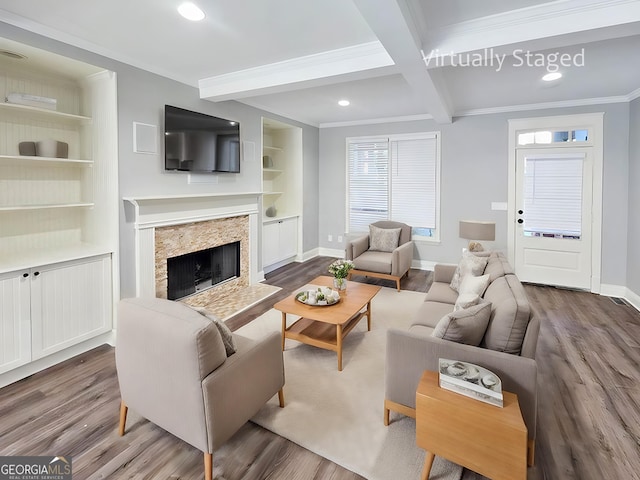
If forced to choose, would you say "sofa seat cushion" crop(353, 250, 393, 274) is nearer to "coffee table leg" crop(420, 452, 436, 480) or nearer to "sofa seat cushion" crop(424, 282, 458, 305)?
"sofa seat cushion" crop(424, 282, 458, 305)

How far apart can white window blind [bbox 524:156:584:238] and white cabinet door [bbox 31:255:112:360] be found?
17.8 ft

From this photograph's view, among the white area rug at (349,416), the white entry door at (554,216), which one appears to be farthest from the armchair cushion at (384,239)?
the white area rug at (349,416)

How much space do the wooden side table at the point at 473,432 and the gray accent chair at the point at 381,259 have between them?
10.2ft

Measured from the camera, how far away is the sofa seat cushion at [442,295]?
314 cm

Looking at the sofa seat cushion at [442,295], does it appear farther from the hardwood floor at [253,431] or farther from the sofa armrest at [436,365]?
the sofa armrest at [436,365]

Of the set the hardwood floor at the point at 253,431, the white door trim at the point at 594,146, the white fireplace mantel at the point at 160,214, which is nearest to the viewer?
the hardwood floor at the point at 253,431

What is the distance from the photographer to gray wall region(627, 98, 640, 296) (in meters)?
4.19

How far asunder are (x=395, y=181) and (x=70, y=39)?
4796 millimetres

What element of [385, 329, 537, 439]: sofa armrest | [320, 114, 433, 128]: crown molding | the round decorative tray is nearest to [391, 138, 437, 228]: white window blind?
[320, 114, 433, 128]: crown molding

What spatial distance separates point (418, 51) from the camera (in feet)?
8.31

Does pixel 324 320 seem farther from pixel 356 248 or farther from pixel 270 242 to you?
pixel 270 242

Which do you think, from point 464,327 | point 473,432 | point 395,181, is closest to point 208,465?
point 473,432

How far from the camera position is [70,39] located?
8.86ft

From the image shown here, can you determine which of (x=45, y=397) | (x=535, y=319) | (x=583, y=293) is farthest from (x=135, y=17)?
(x=583, y=293)
